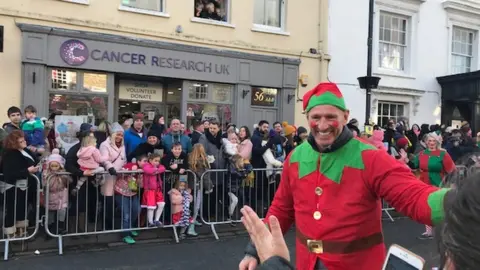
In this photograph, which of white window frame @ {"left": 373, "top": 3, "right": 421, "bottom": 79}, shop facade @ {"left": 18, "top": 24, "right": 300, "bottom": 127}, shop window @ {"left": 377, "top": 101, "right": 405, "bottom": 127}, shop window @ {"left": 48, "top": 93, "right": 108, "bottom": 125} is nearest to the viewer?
shop facade @ {"left": 18, "top": 24, "right": 300, "bottom": 127}

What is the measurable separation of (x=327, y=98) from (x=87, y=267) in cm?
427

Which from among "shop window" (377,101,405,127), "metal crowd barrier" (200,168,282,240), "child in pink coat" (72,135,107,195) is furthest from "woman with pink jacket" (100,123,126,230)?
"shop window" (377,101,405,127)

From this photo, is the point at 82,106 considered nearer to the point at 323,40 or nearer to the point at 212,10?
the point at 212,10

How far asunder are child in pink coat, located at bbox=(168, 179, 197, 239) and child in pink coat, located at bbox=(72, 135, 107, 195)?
1.17m

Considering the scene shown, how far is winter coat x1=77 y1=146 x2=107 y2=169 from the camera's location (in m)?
6.70

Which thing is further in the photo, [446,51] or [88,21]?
[446,51]

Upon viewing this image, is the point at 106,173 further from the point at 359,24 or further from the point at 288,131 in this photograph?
the point at 359,24

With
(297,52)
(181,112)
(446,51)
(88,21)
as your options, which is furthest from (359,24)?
(88,21)

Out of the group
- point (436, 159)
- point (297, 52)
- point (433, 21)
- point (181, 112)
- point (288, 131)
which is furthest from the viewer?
point (433, 21)

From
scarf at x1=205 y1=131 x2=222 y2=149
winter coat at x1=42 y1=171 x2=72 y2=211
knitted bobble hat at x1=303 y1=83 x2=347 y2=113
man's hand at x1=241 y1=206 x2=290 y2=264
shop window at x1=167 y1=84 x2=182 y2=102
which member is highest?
shop window at x1=167 y1=84 x2=182 y2=102

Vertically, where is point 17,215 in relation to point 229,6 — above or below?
below

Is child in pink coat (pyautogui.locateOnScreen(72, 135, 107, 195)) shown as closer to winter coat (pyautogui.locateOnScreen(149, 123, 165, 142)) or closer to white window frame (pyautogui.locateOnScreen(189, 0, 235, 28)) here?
winter coat (pyautogui.locateOnScreen(149, 123, 165, 142))

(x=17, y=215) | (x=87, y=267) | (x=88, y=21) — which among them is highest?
(x=88, y=21)

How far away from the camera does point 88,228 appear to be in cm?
693
